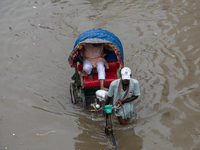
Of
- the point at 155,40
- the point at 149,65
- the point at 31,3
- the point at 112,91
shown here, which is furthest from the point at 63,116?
the point at 31,3

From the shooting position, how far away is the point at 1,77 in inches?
287

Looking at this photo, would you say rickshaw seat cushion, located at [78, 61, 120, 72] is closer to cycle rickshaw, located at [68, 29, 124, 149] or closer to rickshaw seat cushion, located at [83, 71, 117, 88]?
cycle rickshaw, located at [68, 29, 124, 149]

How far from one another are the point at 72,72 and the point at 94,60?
1.78 meters

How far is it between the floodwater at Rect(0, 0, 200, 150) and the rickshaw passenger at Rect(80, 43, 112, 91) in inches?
40.9

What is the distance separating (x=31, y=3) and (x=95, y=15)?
352 cm

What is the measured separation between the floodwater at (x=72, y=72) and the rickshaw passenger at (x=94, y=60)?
3.41 ft

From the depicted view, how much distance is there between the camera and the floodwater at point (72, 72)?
17.3 ft

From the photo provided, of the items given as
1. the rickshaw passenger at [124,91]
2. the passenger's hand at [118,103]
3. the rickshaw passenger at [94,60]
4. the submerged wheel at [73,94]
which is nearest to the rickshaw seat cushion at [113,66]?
the rickshaw passenger at [94,60]

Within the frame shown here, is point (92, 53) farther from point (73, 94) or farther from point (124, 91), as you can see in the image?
point (124, 91)

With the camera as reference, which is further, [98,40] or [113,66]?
[113,66]

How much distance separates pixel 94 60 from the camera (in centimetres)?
604

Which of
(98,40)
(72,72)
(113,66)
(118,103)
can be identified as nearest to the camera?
(118,103)

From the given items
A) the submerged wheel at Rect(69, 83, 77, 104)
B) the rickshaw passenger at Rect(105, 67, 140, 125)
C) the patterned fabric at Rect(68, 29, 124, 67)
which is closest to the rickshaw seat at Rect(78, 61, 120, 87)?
the patterned fabric at Rect(68, 29, 124, 67)

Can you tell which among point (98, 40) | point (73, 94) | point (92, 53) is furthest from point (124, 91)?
point (73, 94)
